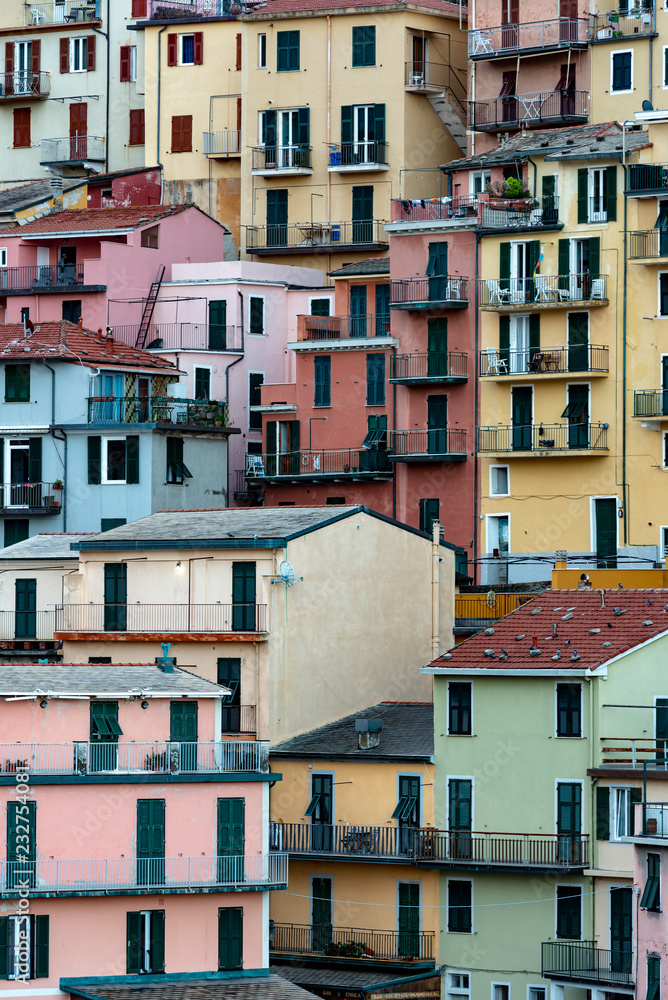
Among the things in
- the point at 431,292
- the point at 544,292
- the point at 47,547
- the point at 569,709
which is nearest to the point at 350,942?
the point at 569,709

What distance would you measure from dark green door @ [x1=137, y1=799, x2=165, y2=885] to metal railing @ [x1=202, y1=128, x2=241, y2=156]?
48.6 metres

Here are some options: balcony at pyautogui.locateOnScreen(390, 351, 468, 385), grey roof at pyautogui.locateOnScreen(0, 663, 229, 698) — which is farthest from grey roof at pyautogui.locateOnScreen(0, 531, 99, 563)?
balcony at pyautogui.locateOnScreen(390, 351, 468, 385)

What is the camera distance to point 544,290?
9138cm

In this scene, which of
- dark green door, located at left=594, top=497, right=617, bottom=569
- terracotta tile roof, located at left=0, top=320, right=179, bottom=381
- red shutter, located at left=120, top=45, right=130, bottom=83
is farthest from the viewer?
red shutter, located at left=120, top=45, right=130, bottom=83

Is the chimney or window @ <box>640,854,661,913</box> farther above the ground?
the chimney

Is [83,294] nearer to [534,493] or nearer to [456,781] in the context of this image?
[534,493]

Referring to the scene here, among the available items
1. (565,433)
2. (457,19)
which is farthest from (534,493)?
(457,19)

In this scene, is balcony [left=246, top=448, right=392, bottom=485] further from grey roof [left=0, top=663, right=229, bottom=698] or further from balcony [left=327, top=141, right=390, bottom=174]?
grey roof [left=0, top=663, right=229, bottom=698]

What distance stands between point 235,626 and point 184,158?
4074cm

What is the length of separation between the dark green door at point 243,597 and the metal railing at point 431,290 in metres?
19.8

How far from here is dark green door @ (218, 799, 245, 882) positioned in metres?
69.1

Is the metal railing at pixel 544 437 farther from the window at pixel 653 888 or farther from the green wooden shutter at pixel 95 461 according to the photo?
the window at pixel 653 888

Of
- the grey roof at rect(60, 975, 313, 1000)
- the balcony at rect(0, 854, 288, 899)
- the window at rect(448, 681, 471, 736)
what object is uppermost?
the window at rect(448, 681, 471, 736)

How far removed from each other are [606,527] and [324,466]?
12.5 m
